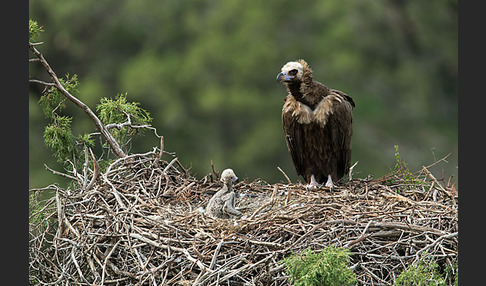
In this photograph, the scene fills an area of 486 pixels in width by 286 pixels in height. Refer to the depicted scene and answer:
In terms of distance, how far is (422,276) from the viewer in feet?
15.7

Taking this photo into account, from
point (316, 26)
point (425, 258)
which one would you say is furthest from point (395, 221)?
point (316, 26)

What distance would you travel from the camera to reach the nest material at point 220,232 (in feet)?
16.7

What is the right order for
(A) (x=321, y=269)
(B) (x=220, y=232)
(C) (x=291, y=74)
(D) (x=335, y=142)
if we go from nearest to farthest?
(A) (x=321, y=269) → (B) (x=220, y=232) → (C) (x=291, y=74) → (D) (x=335, y=142)

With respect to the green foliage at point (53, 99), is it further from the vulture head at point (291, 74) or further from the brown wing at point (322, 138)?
the brown wing at point (322, 138)

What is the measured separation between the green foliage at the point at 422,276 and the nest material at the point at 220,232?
113 millimetres

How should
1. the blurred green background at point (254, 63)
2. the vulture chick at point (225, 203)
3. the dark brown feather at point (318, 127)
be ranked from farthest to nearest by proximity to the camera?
the blurred green background at point (254, 63) < the dark brown feather at point (318, 127) < the vulture chick at point (225, 203)

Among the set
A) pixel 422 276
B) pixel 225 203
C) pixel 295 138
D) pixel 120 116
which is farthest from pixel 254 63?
pixel 422 276

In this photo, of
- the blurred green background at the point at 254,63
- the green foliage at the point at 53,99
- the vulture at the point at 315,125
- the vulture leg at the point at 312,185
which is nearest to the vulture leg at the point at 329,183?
the vulture at the point at 315,125

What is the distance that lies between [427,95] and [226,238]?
1369 cm

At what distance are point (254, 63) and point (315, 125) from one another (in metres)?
11.9

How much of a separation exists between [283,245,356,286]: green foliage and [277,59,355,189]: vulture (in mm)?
1936

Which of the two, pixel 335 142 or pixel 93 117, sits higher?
pixel 93 117

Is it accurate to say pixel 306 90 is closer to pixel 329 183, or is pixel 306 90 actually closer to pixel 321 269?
pixel 329 183

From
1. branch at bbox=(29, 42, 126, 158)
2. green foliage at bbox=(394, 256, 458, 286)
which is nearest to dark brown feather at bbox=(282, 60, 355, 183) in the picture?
branch at bbox=(29, 42, 126, 158)
